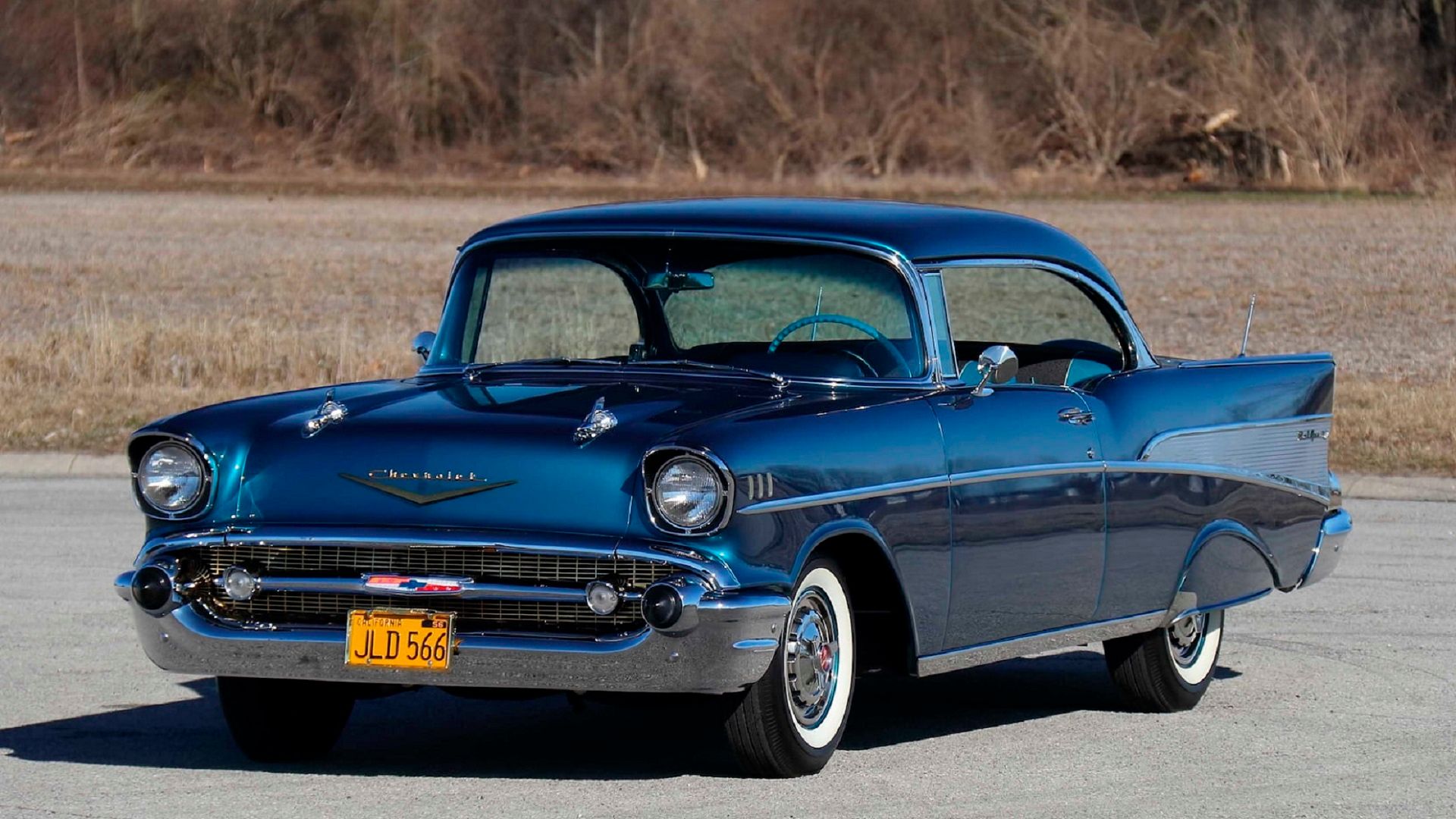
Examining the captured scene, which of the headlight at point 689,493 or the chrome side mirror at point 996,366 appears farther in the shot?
the chrome side mirror at point 996,366

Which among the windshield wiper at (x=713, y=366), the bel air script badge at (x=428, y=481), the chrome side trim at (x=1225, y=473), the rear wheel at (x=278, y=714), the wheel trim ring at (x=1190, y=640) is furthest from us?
the wheel trim ring at (x=1190, y=640)

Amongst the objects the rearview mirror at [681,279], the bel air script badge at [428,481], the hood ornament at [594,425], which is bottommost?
the bel air script badge at [428,481]

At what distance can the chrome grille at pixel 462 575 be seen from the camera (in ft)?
19.1

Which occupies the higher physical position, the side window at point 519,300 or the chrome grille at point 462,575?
the side window at point 519,300

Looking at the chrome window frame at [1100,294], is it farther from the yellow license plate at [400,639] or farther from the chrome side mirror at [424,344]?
the yellow license plate at [400,639]

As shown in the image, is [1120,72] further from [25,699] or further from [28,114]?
[25,699]

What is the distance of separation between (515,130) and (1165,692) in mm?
61436

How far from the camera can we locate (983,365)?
6910 mm

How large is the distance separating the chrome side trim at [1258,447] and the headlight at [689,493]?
207cm

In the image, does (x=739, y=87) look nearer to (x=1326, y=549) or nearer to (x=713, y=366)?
(x=1326, y=549)

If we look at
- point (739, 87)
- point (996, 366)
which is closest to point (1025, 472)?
point (996, 366)

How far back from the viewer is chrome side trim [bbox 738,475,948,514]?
593 cm

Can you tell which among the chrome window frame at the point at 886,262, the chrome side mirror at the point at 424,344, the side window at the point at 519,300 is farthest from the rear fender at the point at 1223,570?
the chrome side mirror at the point at 424,344

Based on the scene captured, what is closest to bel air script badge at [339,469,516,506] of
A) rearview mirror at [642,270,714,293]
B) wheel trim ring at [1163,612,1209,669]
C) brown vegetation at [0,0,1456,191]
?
rearview mirror at [642,270,714,293]
